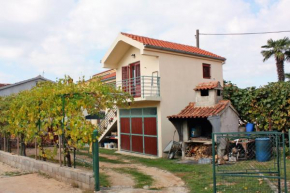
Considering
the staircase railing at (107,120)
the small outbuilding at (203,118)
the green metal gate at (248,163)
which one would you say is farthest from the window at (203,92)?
the staircase railing at (107,120)

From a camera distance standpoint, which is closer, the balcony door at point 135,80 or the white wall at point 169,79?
the white wall at point 169,79

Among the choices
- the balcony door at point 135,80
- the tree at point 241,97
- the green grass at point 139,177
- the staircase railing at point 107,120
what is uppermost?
the balcony door at point 135,80

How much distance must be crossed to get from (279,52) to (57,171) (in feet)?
66.2

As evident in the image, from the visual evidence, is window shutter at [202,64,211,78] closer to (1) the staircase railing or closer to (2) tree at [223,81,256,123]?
(2) tree at [223,81,256,123]

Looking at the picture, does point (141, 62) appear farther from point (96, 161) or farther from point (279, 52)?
point (279, 52)

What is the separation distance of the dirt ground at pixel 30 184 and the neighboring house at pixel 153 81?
20.8 ft

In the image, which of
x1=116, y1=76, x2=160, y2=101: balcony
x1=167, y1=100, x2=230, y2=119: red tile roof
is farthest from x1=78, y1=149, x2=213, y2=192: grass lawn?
x1=116, y1=76, x2=160, y2=101: balcony

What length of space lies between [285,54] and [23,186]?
21.6 metres

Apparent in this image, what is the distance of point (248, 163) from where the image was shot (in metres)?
9.98

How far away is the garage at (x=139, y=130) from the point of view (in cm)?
1445

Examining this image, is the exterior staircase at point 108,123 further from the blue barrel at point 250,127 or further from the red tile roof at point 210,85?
the blue barrel at point 250,127

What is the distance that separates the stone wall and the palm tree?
19.9 meters

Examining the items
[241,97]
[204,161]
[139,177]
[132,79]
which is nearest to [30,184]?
[139,177]

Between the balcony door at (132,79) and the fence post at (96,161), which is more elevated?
the balcony door at (132,79)
